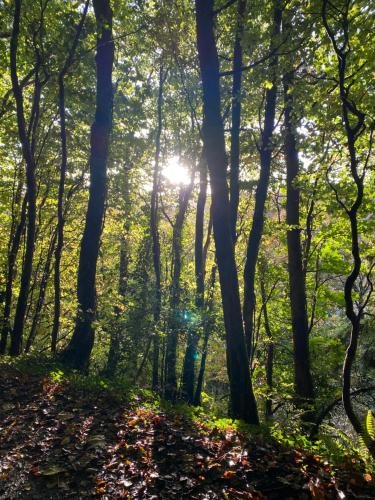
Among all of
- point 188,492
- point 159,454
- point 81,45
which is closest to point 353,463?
point 188,492

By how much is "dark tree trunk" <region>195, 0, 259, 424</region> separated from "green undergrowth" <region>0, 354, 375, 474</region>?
60cm

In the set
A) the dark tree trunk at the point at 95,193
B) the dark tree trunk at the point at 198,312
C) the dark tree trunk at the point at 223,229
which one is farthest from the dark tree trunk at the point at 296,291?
the dark tree trunk at the point at 95,193

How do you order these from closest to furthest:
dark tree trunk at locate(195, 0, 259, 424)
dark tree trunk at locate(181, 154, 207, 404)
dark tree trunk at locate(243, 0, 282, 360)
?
dark tree trunk at locate(195, 0, 259, 424) < dark tree trunk at locate(243, 0, 282, 360) < dark tree trunk at locate(181, 154, 207, 404)

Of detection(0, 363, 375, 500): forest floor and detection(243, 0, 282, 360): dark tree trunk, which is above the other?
detection(243, 0, 282, 360): dark tree trunk

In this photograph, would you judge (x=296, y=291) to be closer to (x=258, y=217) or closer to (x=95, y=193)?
(x=258, y=217)

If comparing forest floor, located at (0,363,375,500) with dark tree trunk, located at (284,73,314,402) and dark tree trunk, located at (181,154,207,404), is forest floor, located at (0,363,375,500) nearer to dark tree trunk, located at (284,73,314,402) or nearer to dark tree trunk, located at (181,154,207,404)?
dark tree trunk, located at (284,73,314,402)

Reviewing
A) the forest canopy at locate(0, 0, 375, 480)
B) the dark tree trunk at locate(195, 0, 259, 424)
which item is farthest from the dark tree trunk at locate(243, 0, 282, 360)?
the dark tree trunk at locate(195, 0, 259, 424)

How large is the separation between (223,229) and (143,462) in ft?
12.9

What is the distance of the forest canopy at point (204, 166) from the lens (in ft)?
22.4

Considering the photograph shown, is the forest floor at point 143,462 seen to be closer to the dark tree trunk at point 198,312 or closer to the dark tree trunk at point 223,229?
the dark tree trunk at point 223,229

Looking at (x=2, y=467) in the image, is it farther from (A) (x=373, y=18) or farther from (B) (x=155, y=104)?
(B) (x=155, y=104)

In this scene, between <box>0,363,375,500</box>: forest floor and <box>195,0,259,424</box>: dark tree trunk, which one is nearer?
<box>0,363,375,500</box>: forest floor

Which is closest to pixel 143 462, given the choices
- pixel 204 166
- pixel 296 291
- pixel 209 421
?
pixel 209 421

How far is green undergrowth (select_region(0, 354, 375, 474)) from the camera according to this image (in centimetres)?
461
